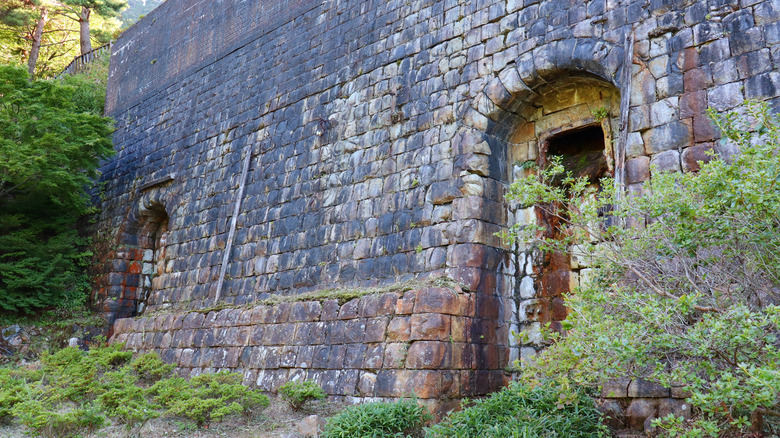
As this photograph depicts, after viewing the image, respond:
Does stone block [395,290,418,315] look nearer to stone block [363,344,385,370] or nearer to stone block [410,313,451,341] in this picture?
stone block [410,313,451,341]

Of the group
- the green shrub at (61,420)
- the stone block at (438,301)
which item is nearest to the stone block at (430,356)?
the stone block at (438,301)

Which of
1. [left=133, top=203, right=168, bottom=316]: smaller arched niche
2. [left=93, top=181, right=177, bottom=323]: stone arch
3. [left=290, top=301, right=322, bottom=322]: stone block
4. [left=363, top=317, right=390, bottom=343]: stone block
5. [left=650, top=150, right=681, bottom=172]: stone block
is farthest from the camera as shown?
[left=133, top=203, right=168, bottom=316]: smaller arched niche

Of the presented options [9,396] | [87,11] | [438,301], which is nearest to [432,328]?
[438,301]

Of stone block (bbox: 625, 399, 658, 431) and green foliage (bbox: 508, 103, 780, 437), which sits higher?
green foliage (bbox: 508, 103, 780, 437)

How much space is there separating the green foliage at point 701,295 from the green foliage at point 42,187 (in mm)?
10776

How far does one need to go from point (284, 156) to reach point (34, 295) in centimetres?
640

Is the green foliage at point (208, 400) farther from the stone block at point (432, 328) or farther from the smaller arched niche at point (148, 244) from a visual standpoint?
the smaller arched niche at point (148, 244)

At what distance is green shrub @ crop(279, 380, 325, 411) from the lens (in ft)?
22.0

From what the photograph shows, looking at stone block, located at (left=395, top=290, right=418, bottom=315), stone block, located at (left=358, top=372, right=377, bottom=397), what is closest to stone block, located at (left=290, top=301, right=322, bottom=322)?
stone block, located at (left=358, top=372, right=377, bottom=397)

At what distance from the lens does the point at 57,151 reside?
40.2 feet

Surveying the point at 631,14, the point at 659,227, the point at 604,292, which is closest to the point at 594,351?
the point at 604,292

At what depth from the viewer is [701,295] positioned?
389 cm

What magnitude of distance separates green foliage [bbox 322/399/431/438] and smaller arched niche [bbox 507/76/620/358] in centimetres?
156

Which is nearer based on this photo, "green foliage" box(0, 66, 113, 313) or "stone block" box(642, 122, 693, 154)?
"stone block" box(642, 122, 693, 154)
